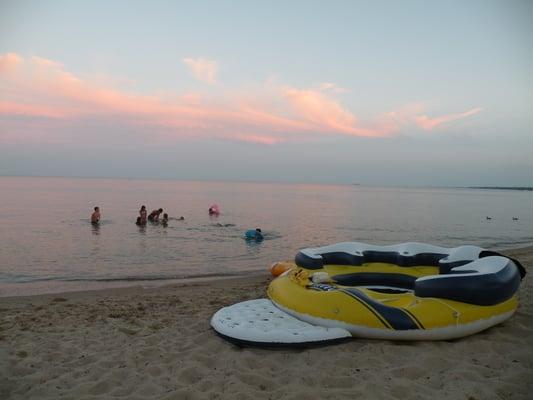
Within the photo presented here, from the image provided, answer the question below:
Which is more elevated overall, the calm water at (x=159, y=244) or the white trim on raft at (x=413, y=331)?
the white trim on raft at (x=413, y=331)

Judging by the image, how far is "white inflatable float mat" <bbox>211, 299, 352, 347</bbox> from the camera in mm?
4676

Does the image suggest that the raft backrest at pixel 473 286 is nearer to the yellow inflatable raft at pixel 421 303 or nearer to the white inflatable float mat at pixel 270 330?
the yellow inflatable raft at pixel 421 303

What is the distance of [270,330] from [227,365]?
716mm

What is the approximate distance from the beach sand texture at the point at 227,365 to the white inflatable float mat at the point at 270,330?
0.33 ft

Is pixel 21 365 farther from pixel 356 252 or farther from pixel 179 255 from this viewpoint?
pixel 179 255

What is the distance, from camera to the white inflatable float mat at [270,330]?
4.68 metres

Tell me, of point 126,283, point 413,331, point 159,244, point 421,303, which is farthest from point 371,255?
point 159,244

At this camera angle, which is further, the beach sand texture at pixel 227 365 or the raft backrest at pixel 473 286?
the raft backrest at pixel 473 286

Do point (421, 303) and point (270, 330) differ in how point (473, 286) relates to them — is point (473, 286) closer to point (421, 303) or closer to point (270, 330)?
point (421, 303)

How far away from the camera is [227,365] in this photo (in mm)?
4328

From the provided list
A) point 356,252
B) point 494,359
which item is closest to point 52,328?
point 356,252

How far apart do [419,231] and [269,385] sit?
22221mm

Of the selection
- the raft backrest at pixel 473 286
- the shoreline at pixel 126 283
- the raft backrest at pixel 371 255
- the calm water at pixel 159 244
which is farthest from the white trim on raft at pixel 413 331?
the calm water at pixel 159 244

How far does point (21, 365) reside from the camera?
441 centimetres
